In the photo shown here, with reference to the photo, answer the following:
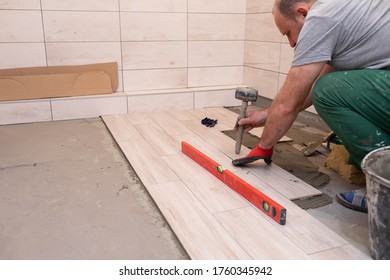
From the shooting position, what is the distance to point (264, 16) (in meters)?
3.41

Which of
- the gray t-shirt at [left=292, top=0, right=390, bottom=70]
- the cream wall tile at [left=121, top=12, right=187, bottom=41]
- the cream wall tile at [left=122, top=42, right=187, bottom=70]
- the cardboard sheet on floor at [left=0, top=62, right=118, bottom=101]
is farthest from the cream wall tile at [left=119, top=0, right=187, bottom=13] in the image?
the gray t-shirt at [left=292, top=0, right=390, bottom=70]

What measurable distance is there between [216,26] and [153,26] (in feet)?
2.17

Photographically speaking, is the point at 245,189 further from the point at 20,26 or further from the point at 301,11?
the point at 20,26

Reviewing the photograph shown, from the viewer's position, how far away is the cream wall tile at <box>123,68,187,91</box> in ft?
11.3

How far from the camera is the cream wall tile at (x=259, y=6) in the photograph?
3.30 m

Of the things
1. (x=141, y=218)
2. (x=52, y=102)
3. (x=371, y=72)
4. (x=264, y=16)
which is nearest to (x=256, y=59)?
(x=264, y=16)

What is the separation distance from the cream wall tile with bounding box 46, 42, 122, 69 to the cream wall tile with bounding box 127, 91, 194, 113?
38 centimetres

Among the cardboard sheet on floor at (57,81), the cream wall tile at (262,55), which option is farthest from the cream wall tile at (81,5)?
the cream wall tile at (262,55)

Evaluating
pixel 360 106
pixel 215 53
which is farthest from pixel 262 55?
pixel 360 106

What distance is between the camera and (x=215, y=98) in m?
3.63

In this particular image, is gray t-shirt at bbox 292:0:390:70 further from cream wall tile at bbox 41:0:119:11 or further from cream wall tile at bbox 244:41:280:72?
cream wall tile at bbox 41:0:119:11

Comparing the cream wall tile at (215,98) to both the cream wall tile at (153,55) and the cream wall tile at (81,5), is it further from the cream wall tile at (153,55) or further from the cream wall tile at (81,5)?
the cream wall tile at (81,5)

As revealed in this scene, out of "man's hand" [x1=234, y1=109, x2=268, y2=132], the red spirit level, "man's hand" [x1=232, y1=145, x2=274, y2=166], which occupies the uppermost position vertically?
"man's hand" [x1=234, y1=109, x2=268, y2=132]

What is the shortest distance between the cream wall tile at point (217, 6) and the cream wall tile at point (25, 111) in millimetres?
1640
